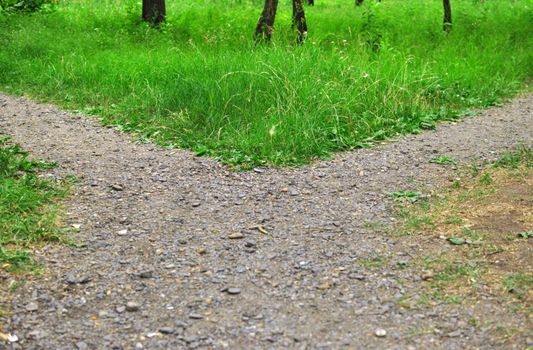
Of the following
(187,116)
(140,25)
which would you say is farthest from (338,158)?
(140,25)

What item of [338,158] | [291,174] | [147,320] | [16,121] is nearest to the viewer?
[147,320]

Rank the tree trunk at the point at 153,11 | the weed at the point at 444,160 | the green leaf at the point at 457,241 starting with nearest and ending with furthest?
1. the green leaf at the point at 457,241
2. the weed at the point at 444,160
3. the tree trunk at the point at 153,11

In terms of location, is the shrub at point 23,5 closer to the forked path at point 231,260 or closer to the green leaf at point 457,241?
the forked path at point 231,260

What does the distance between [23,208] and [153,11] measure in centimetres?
1001

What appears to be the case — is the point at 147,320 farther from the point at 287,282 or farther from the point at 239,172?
the point at 239,172

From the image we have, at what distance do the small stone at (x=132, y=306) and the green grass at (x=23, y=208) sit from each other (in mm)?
863

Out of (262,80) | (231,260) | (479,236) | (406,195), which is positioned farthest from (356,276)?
(262,80)

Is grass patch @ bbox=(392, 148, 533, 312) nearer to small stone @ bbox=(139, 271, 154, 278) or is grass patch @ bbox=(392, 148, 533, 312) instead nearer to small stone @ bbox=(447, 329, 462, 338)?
small stone @ bbox=(447, 329, 462, 338)

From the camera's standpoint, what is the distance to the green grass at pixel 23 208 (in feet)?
15.1

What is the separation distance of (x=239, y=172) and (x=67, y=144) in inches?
82.8

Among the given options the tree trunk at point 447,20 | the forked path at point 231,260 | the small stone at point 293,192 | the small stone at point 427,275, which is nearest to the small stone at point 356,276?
the forked path at point 231,260

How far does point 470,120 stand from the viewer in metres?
8.45

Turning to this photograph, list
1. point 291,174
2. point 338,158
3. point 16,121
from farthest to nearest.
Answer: point 16,121
point 338,158
point 291,174

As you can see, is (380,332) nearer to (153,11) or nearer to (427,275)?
(427,275)
